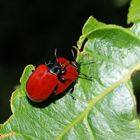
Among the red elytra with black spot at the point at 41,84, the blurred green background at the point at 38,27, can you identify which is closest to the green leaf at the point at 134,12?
the red elytra with black spot at the point at 41,84

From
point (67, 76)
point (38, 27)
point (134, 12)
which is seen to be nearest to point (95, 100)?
point (67, 76)

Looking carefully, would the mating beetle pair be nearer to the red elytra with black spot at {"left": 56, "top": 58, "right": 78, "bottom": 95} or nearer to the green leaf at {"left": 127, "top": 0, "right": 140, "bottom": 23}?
the red elytra with black spot at {"left": 56, "top": 58, "right": 78, "bottom": 95}

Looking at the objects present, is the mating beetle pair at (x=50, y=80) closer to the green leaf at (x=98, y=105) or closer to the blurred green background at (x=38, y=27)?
the green leaf at (x=98, y=105)

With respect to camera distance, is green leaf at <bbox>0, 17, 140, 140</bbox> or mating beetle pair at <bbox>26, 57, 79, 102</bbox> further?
mating beetle pair at <bbox>26, 57, 79, 102</bbox>

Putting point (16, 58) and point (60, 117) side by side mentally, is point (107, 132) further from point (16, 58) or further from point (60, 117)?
point (16, 58)

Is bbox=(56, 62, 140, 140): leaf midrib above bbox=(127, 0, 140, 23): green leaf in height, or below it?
below

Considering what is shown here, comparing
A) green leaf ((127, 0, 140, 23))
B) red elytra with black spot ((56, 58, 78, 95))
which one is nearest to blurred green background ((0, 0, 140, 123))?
red elytra with black spot ((56, 58, 78, 95))
